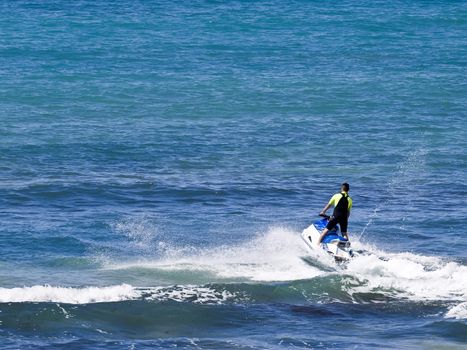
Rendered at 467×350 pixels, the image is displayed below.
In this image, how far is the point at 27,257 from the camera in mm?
25703

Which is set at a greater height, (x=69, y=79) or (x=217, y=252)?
(x=69, y=79)

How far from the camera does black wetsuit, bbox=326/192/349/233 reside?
84.7ft

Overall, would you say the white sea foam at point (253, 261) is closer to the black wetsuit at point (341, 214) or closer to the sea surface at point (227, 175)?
the sea surface at point (227, 175)

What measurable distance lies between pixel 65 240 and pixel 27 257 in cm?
133

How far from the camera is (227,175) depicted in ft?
109

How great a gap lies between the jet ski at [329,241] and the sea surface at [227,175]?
0.73 ft

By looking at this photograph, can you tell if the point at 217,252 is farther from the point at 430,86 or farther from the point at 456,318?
the point at 430,86

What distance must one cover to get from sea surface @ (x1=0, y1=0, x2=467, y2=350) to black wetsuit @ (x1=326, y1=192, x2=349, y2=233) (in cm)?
76

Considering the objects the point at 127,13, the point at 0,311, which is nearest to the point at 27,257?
the point at 0,311

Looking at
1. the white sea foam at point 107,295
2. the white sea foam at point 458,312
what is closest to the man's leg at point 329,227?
the white sea foam at point 107,295

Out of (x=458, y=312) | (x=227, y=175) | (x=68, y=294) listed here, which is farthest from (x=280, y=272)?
(x=227, y=175)

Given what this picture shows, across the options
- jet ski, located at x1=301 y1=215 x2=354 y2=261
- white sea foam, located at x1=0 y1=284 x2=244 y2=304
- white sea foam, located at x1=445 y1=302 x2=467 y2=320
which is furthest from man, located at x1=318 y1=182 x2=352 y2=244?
white sea foam, located at x1=445 y1=302 x2=467 y2=320

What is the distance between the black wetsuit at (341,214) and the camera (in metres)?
25.8

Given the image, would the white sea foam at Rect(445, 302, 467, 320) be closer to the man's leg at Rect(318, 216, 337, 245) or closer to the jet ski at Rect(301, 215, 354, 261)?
the jet ski at Rect(301, 215, 354, 261)
